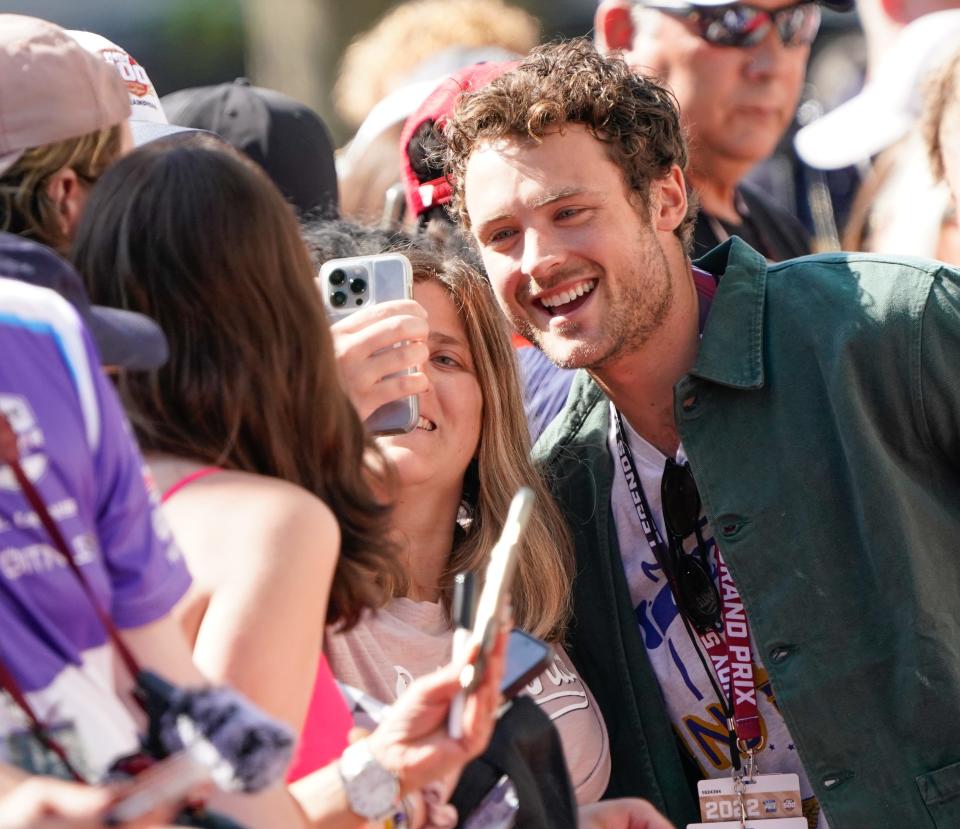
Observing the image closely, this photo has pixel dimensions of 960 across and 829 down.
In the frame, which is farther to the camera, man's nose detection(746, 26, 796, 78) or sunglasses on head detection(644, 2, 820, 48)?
man's nose detection(746, 26, 796, 78)

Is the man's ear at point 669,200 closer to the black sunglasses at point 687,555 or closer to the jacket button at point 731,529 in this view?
the black sunglasses at point 687,555

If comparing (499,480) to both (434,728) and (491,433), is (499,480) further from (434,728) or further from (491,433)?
(434,728)

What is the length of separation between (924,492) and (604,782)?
0.81 metres

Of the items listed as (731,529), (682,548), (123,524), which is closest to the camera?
(123,524)

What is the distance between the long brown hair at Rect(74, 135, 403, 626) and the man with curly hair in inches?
52.1

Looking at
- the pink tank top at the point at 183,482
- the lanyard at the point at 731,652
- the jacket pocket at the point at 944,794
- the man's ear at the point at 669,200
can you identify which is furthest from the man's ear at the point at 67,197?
the jacket pocket at the point at 944,794

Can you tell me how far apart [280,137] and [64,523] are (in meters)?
2.84

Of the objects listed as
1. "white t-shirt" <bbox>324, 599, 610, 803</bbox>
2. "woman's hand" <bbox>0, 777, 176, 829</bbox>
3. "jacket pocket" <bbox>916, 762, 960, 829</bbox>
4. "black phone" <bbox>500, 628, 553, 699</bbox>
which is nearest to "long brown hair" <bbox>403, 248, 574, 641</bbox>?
"white t-shirt" <bbox>324, 599, 610, 803</bbox>

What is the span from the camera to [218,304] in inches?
58.7

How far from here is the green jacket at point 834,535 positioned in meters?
2.55

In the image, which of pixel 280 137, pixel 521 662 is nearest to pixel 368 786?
pixel 521 662

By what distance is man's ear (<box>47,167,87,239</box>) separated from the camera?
1608 mm

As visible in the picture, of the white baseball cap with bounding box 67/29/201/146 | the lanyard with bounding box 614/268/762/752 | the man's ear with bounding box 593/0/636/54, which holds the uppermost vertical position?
the white baseball cap with bounding box 67/29/201/146

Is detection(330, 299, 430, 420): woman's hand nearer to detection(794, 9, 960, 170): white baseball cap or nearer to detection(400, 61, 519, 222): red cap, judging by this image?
detection(400, 61, 519, 222): red cap
